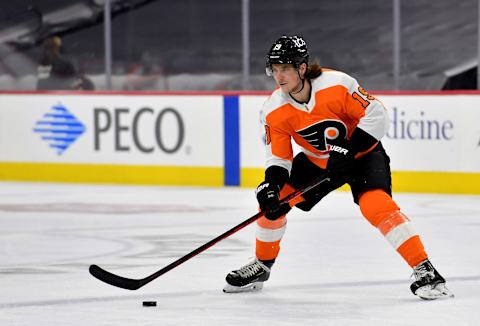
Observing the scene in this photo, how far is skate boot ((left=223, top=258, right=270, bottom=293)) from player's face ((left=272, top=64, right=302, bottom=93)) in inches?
30.4

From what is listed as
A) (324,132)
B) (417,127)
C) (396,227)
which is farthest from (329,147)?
(417,127)

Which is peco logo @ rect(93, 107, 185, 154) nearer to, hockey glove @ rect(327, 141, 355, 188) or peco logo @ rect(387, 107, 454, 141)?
peco logo @ rect(387, 107, 454, 141)

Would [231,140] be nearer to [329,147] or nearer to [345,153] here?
[329,147]

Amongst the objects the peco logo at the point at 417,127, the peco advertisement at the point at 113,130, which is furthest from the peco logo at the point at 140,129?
the peco logo at the point at 417,127

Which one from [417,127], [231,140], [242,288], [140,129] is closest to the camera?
[242,288]

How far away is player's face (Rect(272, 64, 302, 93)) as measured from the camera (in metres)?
5.24

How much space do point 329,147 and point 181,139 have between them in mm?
5887

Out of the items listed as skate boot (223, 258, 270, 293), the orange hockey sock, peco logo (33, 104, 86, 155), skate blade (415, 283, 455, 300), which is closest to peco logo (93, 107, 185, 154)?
peco logo (33, 104, 86, 155)

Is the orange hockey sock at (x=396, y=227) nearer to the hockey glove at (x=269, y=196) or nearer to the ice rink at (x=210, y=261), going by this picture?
the ice rink at (x=210, y=261)

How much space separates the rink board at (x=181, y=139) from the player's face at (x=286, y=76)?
4.87 meters

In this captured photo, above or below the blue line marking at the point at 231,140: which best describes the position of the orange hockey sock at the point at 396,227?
above

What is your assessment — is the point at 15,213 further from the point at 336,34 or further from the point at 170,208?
the point at 336,34

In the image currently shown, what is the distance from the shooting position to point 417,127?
1018 centimetres

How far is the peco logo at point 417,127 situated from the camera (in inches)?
397
